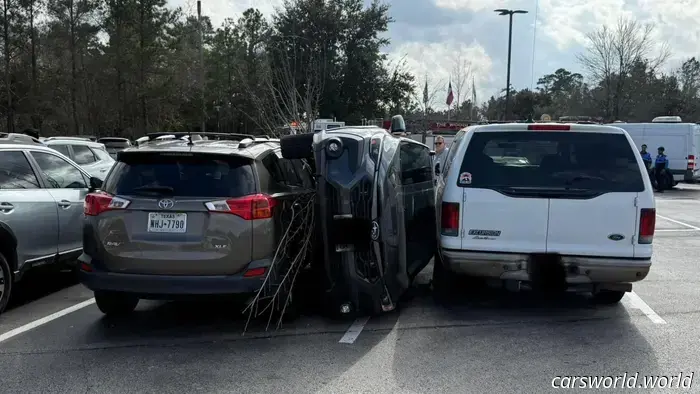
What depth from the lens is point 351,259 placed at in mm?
5285

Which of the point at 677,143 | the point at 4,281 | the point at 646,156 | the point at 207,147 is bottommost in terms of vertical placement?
the point at 4,281

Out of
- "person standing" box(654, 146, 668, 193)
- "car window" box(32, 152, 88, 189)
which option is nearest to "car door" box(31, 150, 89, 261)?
"car window" box(32, 152, 88, 189)

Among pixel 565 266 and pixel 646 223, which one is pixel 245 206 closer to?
pixel 565 266

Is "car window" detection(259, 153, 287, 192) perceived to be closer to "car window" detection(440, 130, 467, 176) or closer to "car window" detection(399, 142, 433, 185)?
"car window" detection(399, 142, 433, 185)

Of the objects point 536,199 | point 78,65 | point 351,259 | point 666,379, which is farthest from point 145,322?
point 78,65

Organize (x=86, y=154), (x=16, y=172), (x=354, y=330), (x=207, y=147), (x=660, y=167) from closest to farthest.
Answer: (x=207, y=147) → (x=354, y=330) → (x=16, y=172) → (x=86, y=154) → (x=660, y=167)

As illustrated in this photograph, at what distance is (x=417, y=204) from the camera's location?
22.0 feet

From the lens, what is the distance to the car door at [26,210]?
19.3ft

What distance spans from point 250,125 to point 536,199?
125 feet

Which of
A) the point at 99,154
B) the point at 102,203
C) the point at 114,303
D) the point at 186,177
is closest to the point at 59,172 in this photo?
the point at 114,303

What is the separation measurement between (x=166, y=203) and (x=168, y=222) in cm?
16

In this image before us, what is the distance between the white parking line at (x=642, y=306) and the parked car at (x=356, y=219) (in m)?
2.45

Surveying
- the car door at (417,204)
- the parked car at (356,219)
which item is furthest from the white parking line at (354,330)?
the car door at (417,204)

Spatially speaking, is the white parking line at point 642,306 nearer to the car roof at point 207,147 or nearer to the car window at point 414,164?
the car window at point 414,164
